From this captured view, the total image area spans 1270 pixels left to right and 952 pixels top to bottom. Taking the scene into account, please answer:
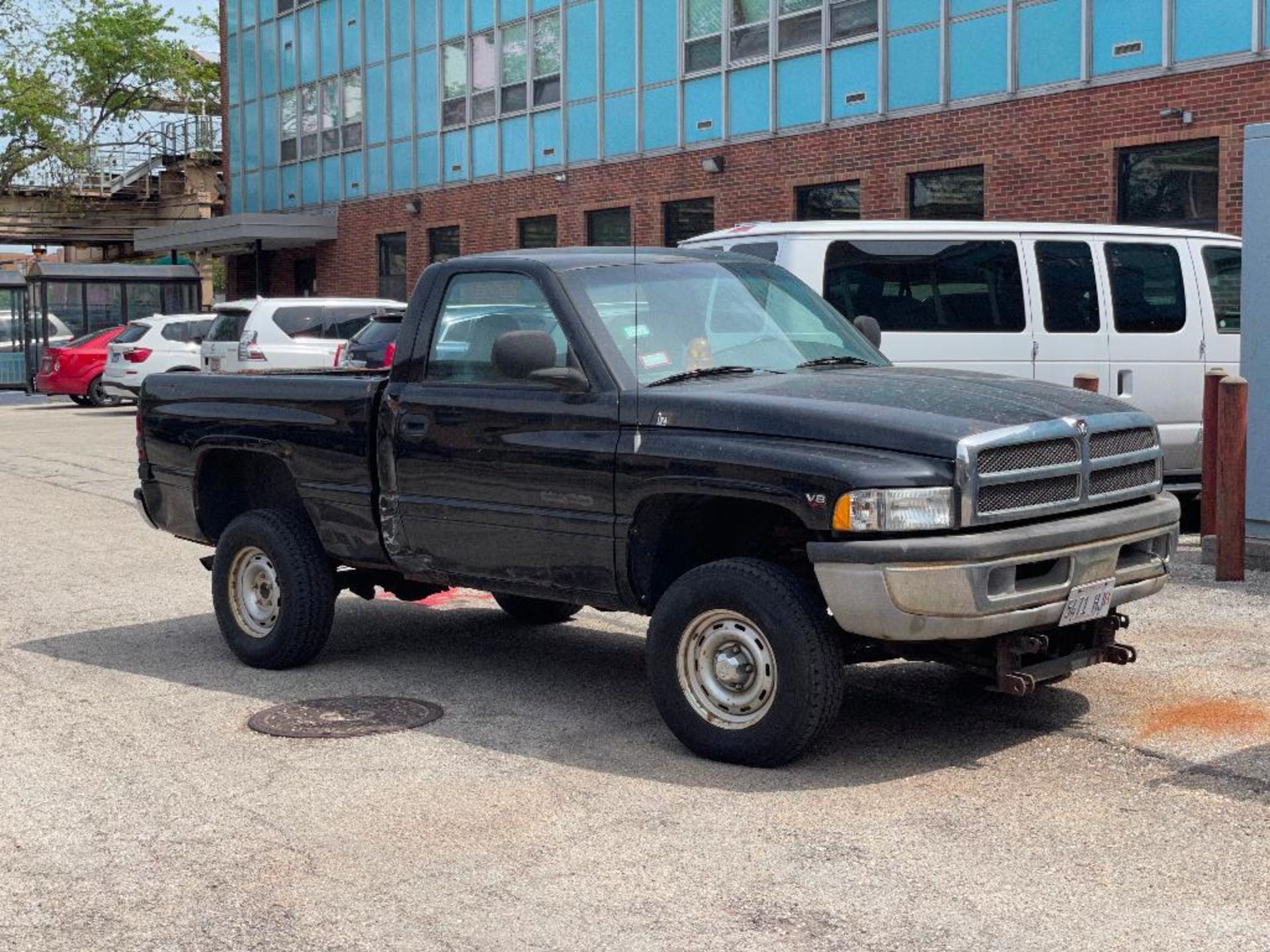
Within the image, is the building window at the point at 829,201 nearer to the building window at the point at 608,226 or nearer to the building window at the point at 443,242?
the building window at the point at 608,226

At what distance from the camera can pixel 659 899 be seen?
4695 mm

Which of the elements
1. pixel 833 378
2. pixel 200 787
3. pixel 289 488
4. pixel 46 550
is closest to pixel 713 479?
pixel 833 378

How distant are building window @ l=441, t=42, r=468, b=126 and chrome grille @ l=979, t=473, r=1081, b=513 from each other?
29.0 metres

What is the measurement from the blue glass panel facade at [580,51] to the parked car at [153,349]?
7.54 metres

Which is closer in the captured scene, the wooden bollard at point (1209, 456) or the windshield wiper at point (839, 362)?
the windshield wiper at point (839, 362)

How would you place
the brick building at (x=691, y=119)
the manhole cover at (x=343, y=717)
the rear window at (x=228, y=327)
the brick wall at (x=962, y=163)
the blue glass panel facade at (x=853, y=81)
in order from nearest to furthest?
the manhole cover at (x=343, y=717) < the brick wall at (x=962, y=163) < the brick building at (x=691, y=119) < the rear window at (x=228, y=327) < the blue glass panel facade at (x=853, y=81)

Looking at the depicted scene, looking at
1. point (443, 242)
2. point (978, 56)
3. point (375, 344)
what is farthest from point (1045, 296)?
point (443, 242)

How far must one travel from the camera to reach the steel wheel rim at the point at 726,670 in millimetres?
5992

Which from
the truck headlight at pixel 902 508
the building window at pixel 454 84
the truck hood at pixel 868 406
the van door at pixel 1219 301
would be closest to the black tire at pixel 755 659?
the truck headlight at pixel 902 508

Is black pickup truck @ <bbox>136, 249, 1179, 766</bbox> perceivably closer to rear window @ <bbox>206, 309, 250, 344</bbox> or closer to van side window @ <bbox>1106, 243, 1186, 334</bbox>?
van side window @ <bbox>1106, 243, 1186, 334</bbox>

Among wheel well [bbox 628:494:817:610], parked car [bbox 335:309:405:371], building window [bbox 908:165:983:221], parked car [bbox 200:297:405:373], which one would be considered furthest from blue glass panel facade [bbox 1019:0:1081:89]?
wheel well [bbox 628:494:817:610]

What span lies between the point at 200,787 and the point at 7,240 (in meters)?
52.8

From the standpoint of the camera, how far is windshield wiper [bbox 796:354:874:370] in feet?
22.7

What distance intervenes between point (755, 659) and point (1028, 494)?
1101mm
